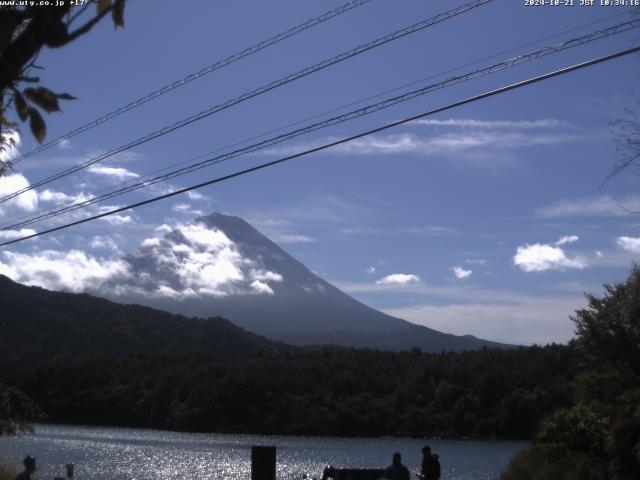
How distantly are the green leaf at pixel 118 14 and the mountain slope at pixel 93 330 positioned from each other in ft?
413

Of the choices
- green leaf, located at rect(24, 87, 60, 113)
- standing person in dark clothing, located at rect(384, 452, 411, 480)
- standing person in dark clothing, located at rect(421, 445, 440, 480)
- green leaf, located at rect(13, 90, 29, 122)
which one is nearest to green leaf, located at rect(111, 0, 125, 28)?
green leaf, located at rect(24, 87, 60, 113)

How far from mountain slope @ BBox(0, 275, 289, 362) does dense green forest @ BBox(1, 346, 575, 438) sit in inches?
1345

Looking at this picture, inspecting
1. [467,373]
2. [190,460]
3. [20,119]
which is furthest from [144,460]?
[20,119]

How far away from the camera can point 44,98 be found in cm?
376

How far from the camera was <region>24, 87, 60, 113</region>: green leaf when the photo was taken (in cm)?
375

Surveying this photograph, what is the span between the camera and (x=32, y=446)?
193 ft

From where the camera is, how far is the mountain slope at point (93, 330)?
133 metres

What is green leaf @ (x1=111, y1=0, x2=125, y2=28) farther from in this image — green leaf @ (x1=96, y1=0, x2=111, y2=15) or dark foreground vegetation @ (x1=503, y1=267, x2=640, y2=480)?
dark foreground vegetation @ (x1=503, y1=267, x2=640, y2=480)

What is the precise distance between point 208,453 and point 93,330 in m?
85.1

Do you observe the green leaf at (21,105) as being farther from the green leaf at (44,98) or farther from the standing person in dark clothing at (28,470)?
the standing person in dark clothing at (28,470)

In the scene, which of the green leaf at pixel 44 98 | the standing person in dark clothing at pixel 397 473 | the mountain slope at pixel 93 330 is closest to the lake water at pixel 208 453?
the standing person in dark clothing at pixel 397 473

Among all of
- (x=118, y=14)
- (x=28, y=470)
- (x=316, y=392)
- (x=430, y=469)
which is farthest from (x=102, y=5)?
(x=316, y=392)

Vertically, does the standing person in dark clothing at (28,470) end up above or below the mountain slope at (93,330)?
below

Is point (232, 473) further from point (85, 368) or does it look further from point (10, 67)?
point (85, 368)
